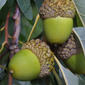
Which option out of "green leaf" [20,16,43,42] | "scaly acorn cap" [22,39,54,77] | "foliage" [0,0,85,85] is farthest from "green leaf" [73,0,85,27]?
"green leaf" [20,16,43,42]

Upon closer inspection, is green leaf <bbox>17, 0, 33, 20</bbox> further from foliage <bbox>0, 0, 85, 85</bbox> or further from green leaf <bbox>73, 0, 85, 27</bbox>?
green leaf <bbox>73, 0, 85, 27</bbox>

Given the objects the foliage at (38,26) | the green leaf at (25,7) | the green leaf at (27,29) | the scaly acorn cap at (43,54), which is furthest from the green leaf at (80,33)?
the green leaf at (27,29)

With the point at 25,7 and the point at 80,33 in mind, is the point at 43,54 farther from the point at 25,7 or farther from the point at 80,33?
the point at 25,7

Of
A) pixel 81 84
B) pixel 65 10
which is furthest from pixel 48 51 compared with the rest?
pixel 81 84

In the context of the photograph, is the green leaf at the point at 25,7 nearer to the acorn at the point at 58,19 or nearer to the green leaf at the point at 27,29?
the acorn at the point at 58,19

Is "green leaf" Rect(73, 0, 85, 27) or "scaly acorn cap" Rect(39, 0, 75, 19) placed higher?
"scaly acorn cap" Rect(39, 0, 75, 19)
